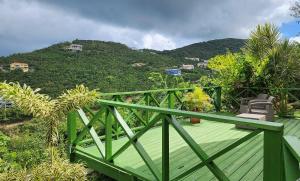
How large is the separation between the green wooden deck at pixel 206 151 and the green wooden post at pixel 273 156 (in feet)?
4.49

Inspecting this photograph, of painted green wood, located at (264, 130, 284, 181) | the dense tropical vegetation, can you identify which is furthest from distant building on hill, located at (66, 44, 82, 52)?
painted green wood, located at (264, 130, 284, 181)

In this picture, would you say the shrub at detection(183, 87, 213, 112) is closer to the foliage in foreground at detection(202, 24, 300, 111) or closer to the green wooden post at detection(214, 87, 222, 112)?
the green wooden post at detection(214, 87, 222, 112)

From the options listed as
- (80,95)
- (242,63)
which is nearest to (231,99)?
(242,63)

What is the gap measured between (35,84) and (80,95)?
86.1 feet

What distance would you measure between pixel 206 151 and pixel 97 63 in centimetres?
2916

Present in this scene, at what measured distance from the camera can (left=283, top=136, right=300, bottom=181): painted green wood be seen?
1670 mm

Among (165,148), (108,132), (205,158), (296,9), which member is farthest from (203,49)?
(205,158)

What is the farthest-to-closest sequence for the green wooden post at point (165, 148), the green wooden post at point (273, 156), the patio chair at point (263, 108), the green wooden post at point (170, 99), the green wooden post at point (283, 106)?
the green wooden post at point (283, 106) → the patio chair at point (263, 108) → the green wooden post at point (170, 99) → the green wooden post at point (165, 148) → the green wooden post at point (273, 156)

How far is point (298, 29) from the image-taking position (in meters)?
12.3

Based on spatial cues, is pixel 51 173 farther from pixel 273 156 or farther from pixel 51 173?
pixel 273 156

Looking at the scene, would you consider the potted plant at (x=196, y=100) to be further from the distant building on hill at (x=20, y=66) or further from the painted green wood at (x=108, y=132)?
the distant building on hill at (x=20, y=66)

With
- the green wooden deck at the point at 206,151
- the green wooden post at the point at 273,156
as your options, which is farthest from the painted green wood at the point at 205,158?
the green wooden deck at the point at 206,151

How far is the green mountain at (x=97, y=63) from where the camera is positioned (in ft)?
86.0

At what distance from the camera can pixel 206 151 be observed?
441 cm
